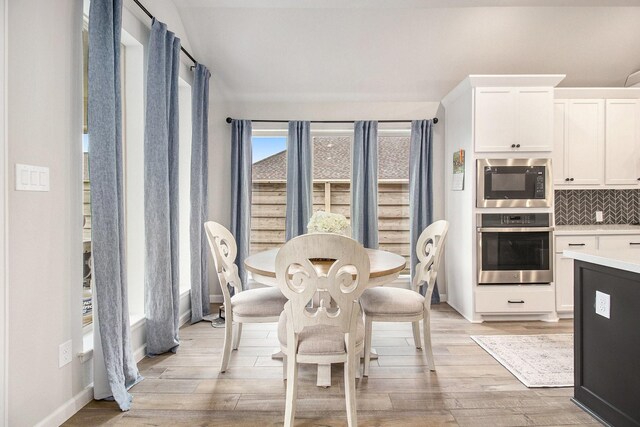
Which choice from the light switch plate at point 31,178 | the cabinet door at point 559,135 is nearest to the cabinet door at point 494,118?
the cabinet door at point 559,135

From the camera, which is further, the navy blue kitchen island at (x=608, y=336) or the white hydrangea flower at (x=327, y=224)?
the white hydrangea flower at (x=327, y=224)

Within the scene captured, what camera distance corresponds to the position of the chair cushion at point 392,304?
2361 mm

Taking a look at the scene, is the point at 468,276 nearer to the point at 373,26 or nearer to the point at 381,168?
the point at 381,168

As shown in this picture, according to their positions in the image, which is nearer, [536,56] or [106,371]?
[106,371]

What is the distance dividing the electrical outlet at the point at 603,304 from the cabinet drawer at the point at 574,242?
1847 millimetres

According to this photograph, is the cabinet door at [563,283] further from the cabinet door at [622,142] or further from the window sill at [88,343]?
the window sill at [88,343]

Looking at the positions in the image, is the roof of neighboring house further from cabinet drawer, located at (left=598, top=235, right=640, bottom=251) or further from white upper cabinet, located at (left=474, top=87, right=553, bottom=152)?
cabinet drawer, located at (left=598, top=235, right=640, bottom=251)

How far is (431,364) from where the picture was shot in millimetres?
2494

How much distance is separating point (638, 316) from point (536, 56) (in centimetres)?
309

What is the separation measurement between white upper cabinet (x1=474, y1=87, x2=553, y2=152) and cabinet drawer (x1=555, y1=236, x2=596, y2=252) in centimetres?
88

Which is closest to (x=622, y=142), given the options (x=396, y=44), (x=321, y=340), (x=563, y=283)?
(x=563, y=283)

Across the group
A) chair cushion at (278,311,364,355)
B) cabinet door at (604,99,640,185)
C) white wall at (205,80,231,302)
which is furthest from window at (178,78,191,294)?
cabinet door at (604,99,640,185)

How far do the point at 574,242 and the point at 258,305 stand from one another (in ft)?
10.1

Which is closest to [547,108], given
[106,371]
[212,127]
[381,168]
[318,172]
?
[381,168]
